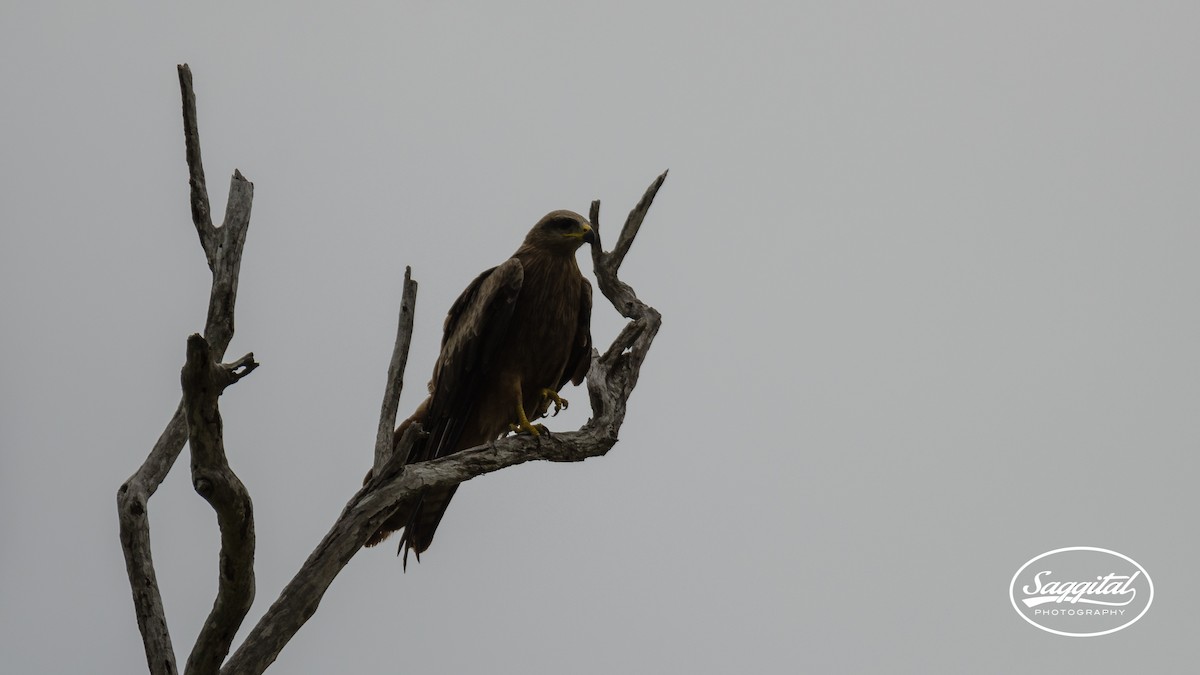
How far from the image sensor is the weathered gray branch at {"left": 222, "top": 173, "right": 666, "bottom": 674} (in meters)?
4.41

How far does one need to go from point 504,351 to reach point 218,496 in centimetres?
225

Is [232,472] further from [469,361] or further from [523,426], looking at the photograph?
[469,361]

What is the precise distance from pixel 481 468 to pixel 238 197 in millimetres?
1625

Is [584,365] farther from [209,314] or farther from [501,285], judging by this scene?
[209,314]

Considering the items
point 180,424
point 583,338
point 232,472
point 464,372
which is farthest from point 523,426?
point 232,472

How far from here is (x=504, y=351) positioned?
226 inches

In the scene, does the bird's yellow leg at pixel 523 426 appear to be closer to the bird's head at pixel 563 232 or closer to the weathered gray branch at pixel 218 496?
the bird's head at pixel 563 232

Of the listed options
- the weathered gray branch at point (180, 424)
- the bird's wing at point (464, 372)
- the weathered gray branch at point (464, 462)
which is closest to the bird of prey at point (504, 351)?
the bird's wing at point (464, 372)

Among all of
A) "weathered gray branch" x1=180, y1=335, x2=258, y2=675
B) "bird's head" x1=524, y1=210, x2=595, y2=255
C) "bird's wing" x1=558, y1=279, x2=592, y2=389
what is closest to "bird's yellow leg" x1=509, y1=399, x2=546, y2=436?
"bird's wing" x1=558, y1=279, x2=592, y2=389

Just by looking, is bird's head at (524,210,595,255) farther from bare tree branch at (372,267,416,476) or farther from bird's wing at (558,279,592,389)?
bare tree branch at (372,267,416,476)

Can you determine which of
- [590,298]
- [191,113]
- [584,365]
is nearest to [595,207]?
[590,298]

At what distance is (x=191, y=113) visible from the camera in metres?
4.11

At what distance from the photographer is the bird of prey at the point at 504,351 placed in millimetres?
5633

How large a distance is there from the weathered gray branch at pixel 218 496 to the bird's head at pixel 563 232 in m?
2.60
